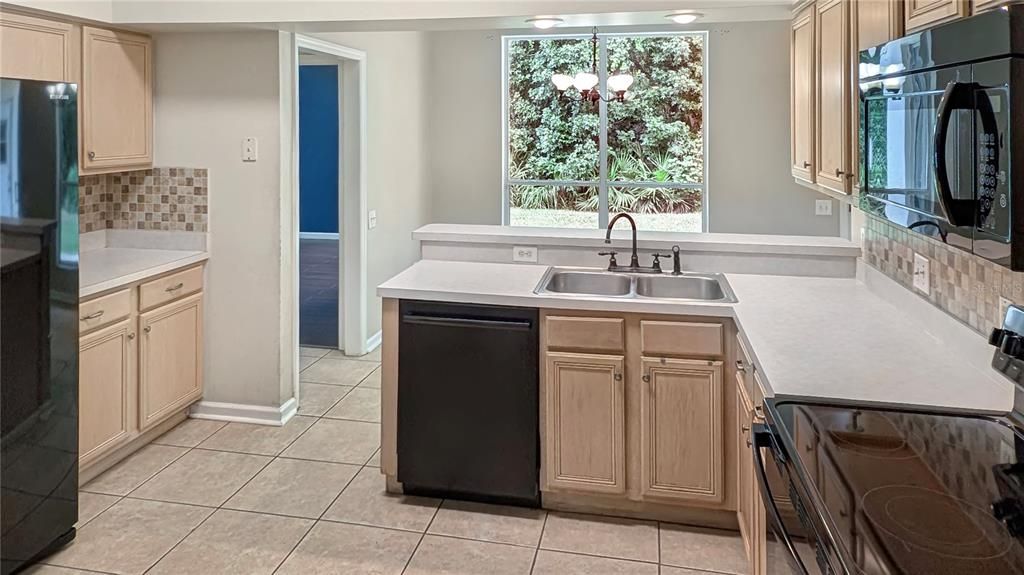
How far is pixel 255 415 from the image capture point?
369cm

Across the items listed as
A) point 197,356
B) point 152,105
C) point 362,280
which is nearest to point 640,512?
point 197,356

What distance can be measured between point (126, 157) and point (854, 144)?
318cm

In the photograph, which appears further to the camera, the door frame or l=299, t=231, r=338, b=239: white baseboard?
l=299, t=231, r=338, b=239: white baseboard

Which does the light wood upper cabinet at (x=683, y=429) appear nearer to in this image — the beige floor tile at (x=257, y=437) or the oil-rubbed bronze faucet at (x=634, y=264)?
the oil-rubbed bronze faucet at (x=634, y=264)

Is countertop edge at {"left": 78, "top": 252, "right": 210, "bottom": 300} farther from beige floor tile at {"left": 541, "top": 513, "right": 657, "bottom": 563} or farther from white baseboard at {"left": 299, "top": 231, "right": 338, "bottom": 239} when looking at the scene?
white baseboard at {"left": 299, "top": 231, "right": 338, "bottom": 239}

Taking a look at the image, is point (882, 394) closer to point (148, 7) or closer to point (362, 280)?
point (148, 7)

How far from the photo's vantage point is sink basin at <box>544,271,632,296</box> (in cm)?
305

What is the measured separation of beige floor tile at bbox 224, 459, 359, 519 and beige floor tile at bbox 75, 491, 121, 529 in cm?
46

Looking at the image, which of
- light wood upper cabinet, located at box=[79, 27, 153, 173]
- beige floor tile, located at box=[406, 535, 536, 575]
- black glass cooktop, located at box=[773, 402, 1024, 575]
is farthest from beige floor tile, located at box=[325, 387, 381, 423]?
black glass cooktop, located at box=[773, 402, 1024, 575]

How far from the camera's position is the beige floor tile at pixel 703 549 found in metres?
2.41

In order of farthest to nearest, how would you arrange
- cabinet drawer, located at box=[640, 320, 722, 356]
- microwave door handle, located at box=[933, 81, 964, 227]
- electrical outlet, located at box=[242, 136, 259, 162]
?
electrical outlet, located at box=[242, 136, 259, 162], cabinet drawer, located at box=[640, 320, 722, 356], microwave door handle, located at box=[933, 81, 964, 227]

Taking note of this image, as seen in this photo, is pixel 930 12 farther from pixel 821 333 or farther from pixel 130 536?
pixel 130 536

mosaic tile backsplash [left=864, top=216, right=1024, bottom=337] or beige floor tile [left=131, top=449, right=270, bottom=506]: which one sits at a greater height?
mosaic tile backsplash [left=864, top=216, right=1024, bottom=337]

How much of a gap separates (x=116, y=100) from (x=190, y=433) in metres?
1.65
